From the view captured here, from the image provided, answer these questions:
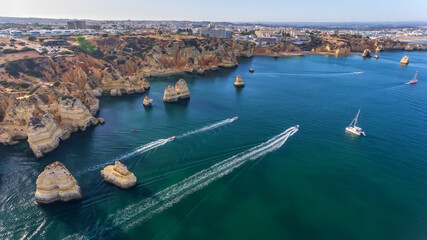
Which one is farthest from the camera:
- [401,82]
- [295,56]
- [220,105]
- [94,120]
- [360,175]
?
[295,56]

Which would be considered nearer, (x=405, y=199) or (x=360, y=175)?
(x=405, y=199)

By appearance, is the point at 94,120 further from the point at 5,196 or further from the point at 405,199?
the point at 405,199

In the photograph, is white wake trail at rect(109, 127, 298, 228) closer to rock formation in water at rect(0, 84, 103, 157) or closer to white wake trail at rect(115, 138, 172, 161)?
white wake trail at rect(115, 138, 172, 161)

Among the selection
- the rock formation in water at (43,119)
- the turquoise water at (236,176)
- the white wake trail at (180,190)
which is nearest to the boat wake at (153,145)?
the turquoise water at (236,176)

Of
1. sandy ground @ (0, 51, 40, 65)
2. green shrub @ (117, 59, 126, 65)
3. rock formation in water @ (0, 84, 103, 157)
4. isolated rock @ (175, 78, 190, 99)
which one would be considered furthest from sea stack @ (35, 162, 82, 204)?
green shrub @ (117, 59, 126, 65)

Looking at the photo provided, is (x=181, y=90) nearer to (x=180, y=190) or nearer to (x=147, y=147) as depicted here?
(x=147, y=147)

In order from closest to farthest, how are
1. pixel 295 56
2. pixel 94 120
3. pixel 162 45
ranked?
pixel 94 120, pixel 162 45, pixel 295 56

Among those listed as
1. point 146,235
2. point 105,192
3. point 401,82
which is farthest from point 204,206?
point 401,82
